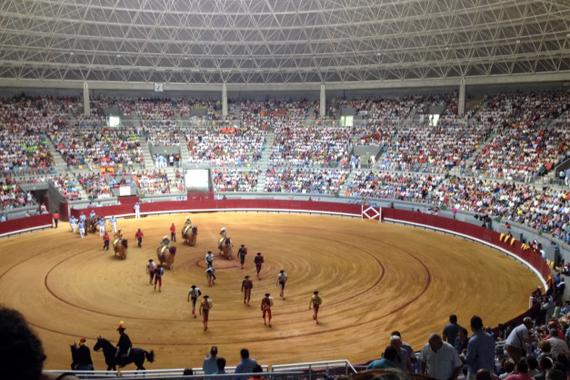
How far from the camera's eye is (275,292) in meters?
21.2

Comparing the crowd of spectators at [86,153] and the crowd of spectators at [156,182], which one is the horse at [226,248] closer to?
the crowd of spectators at [156,182]

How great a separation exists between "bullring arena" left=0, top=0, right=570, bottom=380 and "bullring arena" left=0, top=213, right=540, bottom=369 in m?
0.10

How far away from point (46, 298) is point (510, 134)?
128ft

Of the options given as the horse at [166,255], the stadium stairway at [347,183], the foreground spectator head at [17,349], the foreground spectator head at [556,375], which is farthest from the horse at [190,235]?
the foreground spectator head at [17,349]

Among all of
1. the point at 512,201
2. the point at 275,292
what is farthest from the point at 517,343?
the point at 512,201

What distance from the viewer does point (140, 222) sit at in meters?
39.4

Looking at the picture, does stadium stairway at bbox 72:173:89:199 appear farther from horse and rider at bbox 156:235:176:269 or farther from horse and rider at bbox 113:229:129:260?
horse and rider at bbox 156:235:176:269

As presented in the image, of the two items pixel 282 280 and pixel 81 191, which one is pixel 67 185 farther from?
pixel 282 280

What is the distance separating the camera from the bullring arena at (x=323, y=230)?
14.9m

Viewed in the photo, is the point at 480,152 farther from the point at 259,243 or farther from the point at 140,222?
the point at 140,222

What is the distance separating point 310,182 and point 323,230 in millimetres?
13474

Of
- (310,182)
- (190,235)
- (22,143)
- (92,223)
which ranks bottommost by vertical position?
(190,235)

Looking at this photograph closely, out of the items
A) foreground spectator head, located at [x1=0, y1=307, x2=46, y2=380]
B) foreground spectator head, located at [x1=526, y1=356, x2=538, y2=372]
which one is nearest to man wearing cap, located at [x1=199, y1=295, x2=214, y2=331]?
foreground spectator head, located at [x1=526, y1=356, x2=538, y2=372]

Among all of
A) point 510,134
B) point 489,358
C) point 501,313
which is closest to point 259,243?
point 501,313
